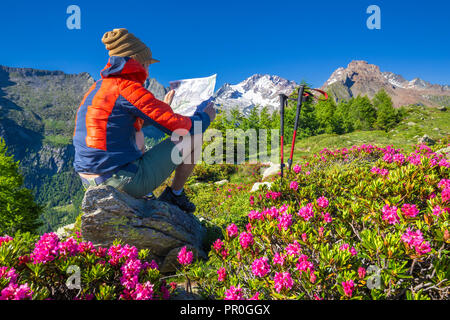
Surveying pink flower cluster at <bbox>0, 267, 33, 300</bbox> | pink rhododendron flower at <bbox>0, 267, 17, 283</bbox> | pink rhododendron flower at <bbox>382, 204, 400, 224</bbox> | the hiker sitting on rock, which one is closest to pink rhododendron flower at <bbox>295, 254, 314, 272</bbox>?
pink rhododendron flower at <bbox>382, 204, 400, 224</bbox>

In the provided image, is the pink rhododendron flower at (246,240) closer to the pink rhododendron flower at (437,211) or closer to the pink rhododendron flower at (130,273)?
the pink rhododendron flower at (130,273)

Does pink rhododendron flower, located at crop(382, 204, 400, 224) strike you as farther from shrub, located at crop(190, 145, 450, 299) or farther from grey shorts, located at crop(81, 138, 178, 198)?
grey shorts, located at crop(81, 138, 178, 198)

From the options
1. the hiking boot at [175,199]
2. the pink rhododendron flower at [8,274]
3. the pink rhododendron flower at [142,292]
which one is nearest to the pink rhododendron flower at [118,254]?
the pink rhododendron flower at [142,292]

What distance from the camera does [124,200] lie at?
105 inches

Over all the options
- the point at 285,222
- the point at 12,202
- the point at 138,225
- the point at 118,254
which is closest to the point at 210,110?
the point at 138,225

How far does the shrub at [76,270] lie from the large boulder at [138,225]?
71 cm

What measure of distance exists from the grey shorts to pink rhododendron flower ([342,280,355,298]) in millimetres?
2311

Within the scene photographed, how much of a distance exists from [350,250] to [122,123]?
2.59 meters

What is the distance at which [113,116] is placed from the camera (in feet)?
8.64

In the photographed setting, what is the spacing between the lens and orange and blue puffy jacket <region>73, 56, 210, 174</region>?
8.57 ft

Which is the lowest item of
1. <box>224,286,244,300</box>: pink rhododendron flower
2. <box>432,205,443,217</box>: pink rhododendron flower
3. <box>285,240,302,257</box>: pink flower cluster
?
<box>224,286,244,300</box>: pink rhododendron flower

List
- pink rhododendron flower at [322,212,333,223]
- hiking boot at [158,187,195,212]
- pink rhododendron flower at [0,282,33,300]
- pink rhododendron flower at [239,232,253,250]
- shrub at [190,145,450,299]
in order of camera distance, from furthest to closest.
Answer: hiking boot at [158,187,195,212]
pink rhododendron flower at [322,212,333,223]
pink rhododendron flower at [239,232,253,250]
shrub at [190,145,450,299]
pink rhododendron flower at [0,282,33,300]

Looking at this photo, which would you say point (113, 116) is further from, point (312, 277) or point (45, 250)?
point (312, 277)
